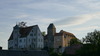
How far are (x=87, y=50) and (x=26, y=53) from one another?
24.6 metres

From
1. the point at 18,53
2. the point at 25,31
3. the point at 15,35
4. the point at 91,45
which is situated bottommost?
the point at 18,53

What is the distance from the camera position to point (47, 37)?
160750 millimetres

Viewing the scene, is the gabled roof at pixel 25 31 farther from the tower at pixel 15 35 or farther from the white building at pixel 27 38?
the tower at pixel 15 35

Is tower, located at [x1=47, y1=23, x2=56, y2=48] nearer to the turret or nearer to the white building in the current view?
the turret

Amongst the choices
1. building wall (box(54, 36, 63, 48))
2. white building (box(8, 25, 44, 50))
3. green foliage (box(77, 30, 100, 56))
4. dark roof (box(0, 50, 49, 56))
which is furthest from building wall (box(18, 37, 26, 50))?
dark roof (box(0, 50, 49, 56))

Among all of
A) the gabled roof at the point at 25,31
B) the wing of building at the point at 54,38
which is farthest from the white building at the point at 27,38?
the wing of building at the point at 54,38

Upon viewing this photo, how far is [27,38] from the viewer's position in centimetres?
14088

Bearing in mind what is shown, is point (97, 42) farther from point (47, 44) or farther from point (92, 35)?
point (47, 44)

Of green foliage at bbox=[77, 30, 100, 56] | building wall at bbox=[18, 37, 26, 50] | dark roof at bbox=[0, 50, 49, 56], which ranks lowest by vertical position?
dark roof at bbox=[0, 50, 49, 56]

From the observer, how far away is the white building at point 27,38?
141150 mm

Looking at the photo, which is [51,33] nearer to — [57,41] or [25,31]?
[57,41]

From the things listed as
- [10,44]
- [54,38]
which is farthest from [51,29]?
[10,44]

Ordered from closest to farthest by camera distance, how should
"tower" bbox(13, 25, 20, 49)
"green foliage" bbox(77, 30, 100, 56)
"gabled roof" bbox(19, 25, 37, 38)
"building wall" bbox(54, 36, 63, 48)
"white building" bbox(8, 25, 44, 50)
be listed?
1. "green foliage" bbox(77, 30, 100, 56)
2. "white building" bbox(8, 25, 44, 50)
3. "gabled roof" bbox(19, 25, 37, 38)
4. "tower" bbox(13, 25, 20, 49)
5. "building wall" bbox(54, 36, 63, 48)

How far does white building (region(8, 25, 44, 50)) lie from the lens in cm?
14115
